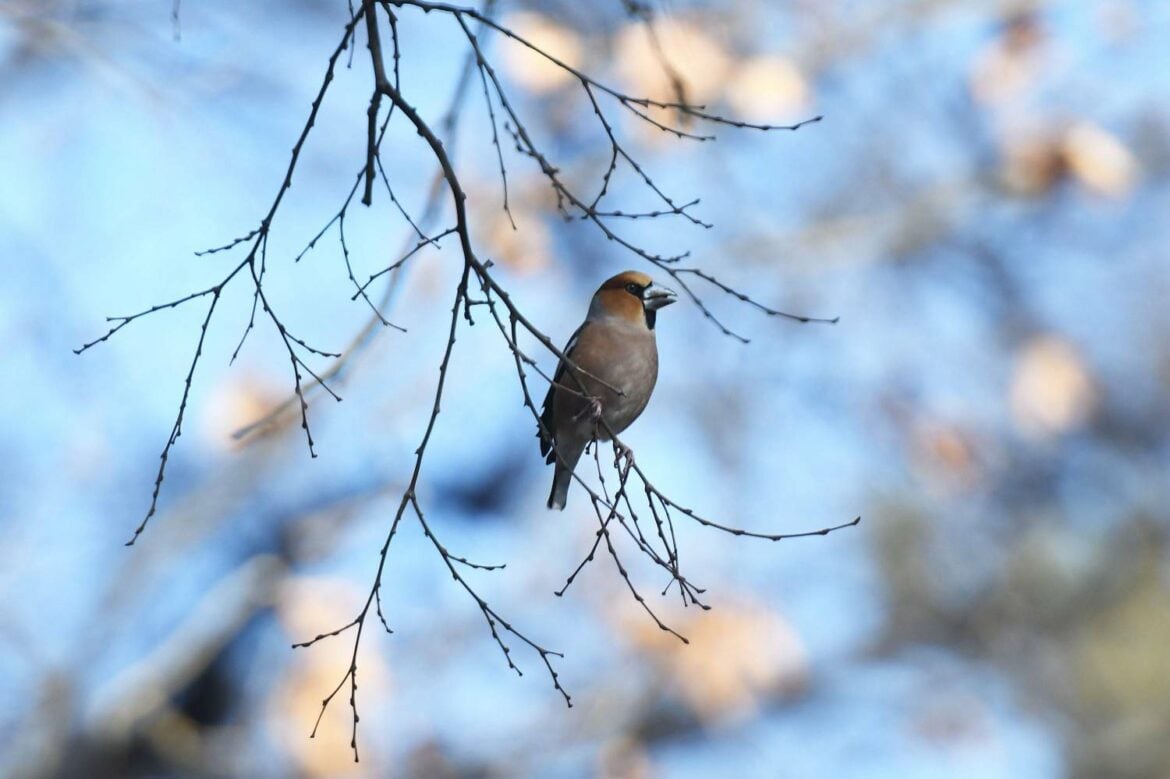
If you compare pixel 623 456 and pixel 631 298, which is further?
pixel 631 298

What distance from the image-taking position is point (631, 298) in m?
4.52

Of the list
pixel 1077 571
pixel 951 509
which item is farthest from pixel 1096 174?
pixel 1077 571

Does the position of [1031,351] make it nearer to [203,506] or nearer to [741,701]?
[741,701]

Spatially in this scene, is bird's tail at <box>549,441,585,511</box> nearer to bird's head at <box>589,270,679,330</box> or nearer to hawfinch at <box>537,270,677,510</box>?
hawfinch at <box>537,270,677,510</box>

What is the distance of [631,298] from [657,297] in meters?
0.11

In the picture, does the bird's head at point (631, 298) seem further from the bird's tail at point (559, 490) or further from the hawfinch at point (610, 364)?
the bird's tail at point (559, 490)

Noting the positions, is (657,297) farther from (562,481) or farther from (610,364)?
(562,481)

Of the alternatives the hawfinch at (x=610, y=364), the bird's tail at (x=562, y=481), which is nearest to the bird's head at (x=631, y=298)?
the hawfinch at (x=610, y=364)

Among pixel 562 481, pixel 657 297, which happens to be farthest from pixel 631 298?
pixel 562 481

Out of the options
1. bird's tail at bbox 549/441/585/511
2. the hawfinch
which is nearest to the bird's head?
the hawfinch

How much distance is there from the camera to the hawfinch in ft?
13.9

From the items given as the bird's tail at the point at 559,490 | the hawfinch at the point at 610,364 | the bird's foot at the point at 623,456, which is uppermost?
the hawfinch at the point at 610,364

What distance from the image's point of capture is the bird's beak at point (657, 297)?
4414 mm

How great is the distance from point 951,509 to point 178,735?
7.02 m
